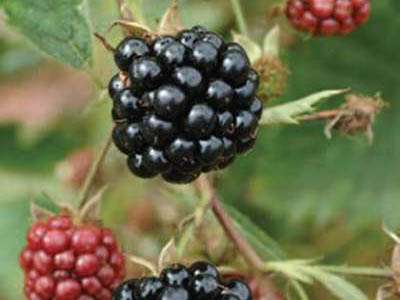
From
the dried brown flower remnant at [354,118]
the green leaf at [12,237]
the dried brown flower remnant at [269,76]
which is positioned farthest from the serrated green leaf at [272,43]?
the green leaf at [12,237]

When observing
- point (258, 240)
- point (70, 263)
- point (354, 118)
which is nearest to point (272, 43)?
point (354, 118)

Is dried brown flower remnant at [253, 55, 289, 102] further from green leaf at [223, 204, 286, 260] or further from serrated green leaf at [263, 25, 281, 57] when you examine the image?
green leaf at [223, 204, 286, 260]

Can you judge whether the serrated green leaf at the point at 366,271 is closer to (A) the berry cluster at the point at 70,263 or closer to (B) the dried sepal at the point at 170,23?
(A) the berry cluster at the point at 70,263

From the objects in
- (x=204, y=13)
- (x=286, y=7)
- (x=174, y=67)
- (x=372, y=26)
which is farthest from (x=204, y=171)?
(x=372, y=26)

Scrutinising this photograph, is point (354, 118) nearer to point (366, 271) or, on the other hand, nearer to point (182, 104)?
point (366, 271)

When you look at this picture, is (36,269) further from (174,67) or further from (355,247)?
(355,247)

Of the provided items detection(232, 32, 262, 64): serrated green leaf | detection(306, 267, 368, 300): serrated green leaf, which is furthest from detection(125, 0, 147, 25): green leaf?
detection(306, 267, 368, 300): serrated green leaf
